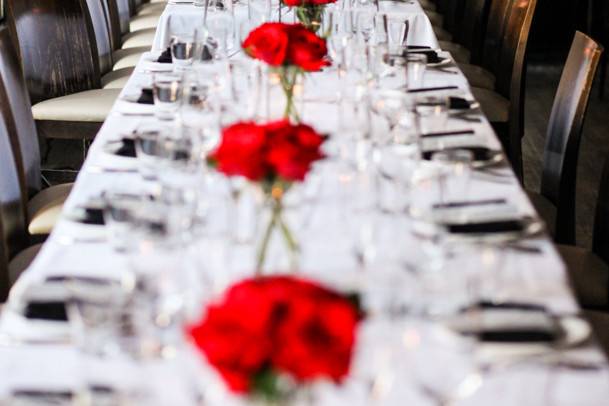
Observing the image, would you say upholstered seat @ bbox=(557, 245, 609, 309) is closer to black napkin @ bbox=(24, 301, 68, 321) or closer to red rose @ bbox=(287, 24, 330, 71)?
red rose @ bbox=(287, 24, 330, 71)

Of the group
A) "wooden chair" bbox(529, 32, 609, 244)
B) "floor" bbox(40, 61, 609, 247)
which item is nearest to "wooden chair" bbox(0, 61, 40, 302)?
"wooden chair" bbox(529, 32, 609, 244)

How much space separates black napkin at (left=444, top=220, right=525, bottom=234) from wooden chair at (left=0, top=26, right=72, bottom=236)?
4.31ft

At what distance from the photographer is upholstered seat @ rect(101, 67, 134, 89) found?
4398 millimetres

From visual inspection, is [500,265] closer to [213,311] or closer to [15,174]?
[213,311]

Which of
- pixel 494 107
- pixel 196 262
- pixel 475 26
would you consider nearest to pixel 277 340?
pixel 196 262

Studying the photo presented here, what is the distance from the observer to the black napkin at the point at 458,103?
2999 millimetres

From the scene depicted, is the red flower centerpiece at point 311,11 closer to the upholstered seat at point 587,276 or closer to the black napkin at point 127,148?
the black napkin at point 127,148

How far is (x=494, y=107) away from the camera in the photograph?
4254 millimetres

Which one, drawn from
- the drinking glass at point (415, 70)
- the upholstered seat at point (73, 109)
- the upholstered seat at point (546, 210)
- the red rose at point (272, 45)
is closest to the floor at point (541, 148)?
the upholstered seat at point (73, 109)

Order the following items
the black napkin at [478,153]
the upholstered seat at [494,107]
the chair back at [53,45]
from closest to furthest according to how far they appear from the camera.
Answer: the black napkin at [478,153]
the chair back at [53,45]
the upholstered seat at [494,107]

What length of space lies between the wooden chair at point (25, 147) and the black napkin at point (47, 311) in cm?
119

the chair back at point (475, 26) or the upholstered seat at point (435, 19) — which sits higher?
the chair back at point (475, 26)

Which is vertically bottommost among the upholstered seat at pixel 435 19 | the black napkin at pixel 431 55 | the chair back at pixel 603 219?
the upholstered seat at pixel 435 19

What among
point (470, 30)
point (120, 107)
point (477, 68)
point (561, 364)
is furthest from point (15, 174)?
point (470, 30)
